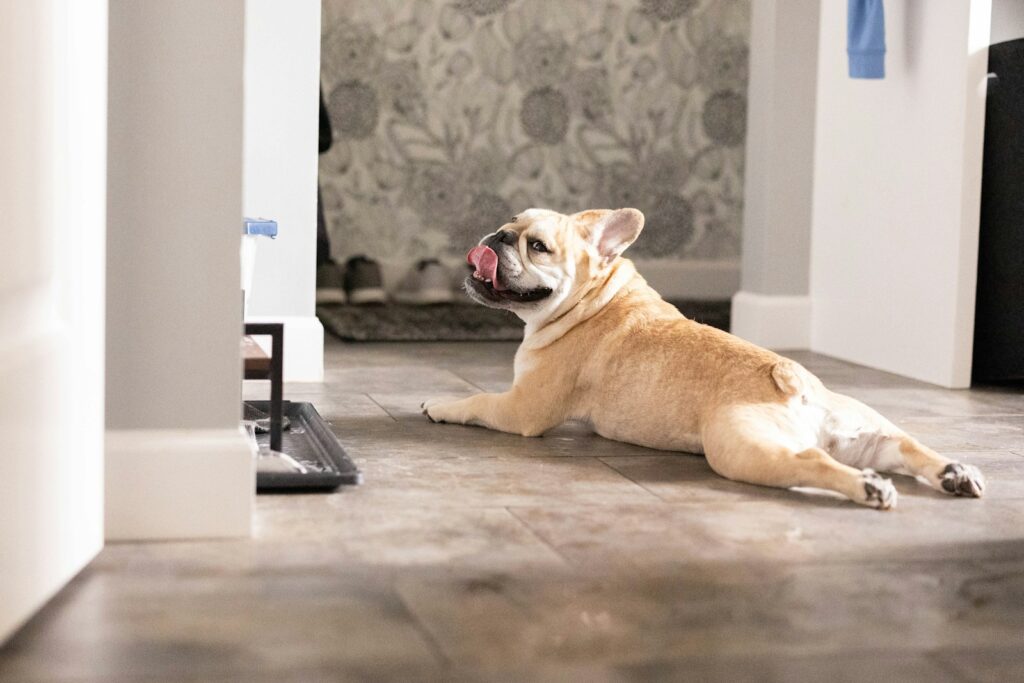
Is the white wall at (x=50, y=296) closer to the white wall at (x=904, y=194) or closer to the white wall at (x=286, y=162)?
the white wall at (x=286, y=162)

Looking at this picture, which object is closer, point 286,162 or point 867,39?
point 286,162

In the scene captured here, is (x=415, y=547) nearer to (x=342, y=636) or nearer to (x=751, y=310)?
(x=342, y=636)

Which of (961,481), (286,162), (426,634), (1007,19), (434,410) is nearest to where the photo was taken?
(426,634)

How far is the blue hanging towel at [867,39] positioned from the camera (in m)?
3.79

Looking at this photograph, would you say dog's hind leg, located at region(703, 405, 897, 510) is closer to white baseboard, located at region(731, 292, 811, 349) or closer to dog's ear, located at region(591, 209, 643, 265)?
dog's ear, located at region(591, 209, 643, 265)

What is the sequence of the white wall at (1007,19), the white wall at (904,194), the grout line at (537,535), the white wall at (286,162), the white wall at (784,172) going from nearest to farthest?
the grout line at (537,535) → the white wall at (286,162) → the white wall at (904,194) → the white wall at (1007,19) → the white wall at (784,172)

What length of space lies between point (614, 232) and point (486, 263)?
0.28m

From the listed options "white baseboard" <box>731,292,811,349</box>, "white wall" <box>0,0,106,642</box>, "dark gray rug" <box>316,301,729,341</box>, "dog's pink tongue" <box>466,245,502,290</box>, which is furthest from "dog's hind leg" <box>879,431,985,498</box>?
"dark gray rug" <box>316,301,729,341</box>

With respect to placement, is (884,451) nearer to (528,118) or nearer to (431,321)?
(431,321)

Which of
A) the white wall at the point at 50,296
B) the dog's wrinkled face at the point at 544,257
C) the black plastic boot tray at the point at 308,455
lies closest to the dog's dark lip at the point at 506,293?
the dog's wrinkled face at the point at 544,257

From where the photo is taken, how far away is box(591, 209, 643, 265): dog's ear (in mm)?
2701

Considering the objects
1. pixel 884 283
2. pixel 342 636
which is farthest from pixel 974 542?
pixel 884 283

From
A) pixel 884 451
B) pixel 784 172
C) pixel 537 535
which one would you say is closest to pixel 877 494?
pixel 884 451

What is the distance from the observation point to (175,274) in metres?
1.87
